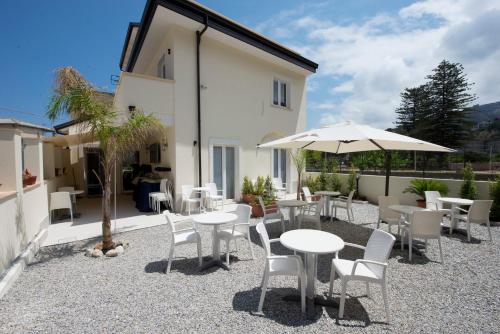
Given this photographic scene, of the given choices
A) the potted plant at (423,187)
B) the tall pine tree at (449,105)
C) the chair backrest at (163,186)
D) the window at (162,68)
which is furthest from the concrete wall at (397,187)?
the tall pine tree at (449,105)

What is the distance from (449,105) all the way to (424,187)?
97.8 feet

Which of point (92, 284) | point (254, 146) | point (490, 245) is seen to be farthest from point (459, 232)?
point (92, 284)

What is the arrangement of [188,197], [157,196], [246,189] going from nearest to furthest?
[157,196] → [188,197] → [246,189]

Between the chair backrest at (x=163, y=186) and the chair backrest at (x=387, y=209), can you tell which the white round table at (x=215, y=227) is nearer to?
the chair backrest at (x=387, y=209)

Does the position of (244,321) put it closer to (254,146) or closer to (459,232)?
(459,232)

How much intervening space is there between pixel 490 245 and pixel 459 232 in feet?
3.52

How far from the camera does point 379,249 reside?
11.8 ft

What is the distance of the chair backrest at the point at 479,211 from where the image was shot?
6656 millimetres

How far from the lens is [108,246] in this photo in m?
5.91

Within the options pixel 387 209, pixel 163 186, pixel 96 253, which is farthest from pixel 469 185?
pixel 96 253

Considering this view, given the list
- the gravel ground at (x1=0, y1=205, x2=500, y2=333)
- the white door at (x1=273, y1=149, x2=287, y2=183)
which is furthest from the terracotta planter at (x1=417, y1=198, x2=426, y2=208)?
the white door at (x1=273, y1=149, x2=287, y2=183)

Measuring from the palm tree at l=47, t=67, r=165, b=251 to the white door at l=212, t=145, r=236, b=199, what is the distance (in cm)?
521

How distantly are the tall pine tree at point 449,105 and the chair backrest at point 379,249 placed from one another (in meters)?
36.3

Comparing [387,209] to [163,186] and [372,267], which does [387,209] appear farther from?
[163,186]
